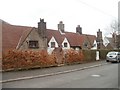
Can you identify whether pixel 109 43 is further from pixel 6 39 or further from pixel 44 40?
pixel 6 39

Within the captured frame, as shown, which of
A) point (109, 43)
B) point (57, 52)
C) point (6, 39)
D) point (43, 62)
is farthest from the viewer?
point (109, 43)

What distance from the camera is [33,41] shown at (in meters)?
40.7

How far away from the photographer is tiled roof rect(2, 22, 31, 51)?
36656 millimetres

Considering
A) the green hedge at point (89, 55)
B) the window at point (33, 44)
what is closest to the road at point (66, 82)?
the green hedge at point (89, 55)

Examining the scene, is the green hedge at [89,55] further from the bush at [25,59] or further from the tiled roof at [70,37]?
the tiled roof at [70,37]

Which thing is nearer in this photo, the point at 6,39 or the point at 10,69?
the point at 10,69

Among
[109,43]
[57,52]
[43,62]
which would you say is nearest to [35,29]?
[57,52]

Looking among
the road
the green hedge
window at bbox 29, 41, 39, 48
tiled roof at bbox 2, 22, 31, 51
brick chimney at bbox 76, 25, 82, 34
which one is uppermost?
brick chimney at bbox 76, 25, 82, 34

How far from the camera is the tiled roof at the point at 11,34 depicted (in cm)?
3666

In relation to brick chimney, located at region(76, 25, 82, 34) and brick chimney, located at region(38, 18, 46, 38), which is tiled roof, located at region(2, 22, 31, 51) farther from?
brick chimney, located at region(76, 25, 82, 34)

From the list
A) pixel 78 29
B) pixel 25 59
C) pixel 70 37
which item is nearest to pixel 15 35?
pixel 25 59

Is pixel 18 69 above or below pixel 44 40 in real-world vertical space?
below

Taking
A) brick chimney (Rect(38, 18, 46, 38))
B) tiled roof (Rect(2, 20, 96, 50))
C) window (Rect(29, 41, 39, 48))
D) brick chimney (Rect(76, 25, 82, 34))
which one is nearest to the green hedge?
window (Rect(29, 41, 39, 48))

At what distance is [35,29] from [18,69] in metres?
21.2
